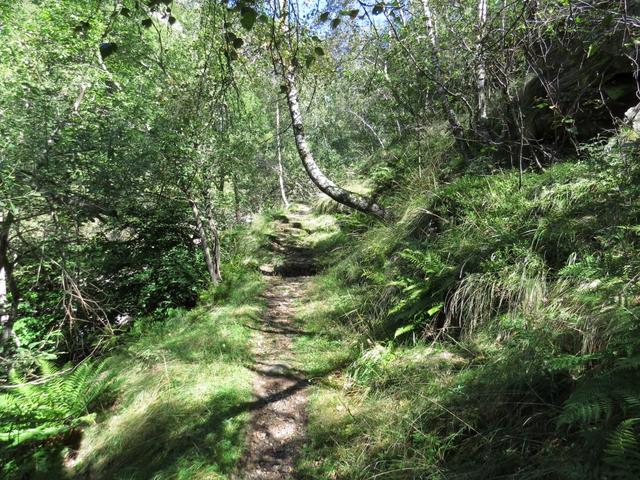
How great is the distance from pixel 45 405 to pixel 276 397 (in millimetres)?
2609

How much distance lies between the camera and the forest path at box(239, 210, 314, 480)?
124 inches

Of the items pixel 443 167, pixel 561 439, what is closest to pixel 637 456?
pixel 561 439

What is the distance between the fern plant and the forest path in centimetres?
190

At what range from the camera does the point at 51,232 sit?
431 cm

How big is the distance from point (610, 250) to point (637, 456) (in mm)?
2144

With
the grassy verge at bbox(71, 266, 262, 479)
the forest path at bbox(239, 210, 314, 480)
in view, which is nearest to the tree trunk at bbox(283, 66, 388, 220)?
the forest path at bbox(239, 210, 314, 480)

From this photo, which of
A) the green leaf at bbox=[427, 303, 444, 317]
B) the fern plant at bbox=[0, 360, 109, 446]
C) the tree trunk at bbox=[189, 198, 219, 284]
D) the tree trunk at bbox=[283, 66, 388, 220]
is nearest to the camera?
the fern plant at bbox=[0, 360, 109, 446]

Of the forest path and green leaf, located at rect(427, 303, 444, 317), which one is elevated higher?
green leaf, located at rect(427, 303, 444, 317)

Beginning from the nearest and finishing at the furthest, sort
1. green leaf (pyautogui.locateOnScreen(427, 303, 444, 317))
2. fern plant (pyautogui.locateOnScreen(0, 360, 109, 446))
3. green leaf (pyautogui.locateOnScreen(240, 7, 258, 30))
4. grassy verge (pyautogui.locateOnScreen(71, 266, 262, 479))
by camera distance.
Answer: green leaf (pyautogui.locateOnScreen(240, 7, 258, 30)), grassy verge (pyautogui.locateOnScreen(71, 266, 262, 479)), fern plant (pyautogui.locateOnScreen(0, 360, 109, 446)), green leaf (pyautogui.locateOnScreen(427, 303, 444, 317))

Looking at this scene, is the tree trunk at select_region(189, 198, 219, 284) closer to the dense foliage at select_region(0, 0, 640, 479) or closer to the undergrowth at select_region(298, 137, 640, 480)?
the dense foliage at select_region(0, 0, 640, 479)

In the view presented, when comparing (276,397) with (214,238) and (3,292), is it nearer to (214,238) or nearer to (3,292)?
(3,292)

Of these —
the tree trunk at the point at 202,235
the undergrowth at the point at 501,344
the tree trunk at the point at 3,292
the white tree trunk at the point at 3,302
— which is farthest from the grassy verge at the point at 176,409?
the tree trunk at the point at 202,235

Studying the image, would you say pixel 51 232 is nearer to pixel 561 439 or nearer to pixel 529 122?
pixel 561 439

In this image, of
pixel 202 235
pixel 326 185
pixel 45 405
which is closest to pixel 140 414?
pixel 45 405
